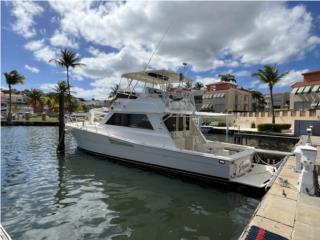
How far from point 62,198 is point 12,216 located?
1.42 meters

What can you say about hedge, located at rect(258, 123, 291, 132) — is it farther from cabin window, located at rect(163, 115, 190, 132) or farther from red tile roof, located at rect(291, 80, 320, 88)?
cabin window, located at rect(163, 115, 190, 132)

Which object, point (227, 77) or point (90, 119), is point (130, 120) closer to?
point (90, 119)

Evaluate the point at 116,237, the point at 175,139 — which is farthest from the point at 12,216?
the point at 175,139

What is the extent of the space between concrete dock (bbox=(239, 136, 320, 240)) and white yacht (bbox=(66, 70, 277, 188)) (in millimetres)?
2295

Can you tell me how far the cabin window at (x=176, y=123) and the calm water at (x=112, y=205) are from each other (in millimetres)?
2209

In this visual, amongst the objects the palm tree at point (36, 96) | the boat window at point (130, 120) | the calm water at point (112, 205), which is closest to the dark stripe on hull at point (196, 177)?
the calm water at point (112, 205)

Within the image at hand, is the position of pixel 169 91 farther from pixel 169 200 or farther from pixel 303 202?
pixel 303 202

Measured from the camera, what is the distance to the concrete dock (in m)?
3.93

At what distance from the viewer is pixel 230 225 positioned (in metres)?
5.79

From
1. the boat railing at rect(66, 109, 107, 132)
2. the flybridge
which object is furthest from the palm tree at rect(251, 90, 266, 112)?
the flybridge

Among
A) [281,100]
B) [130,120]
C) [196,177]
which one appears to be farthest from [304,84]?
[196,177]

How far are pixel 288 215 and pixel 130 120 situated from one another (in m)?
7.93

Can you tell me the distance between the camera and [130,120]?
11.3 meters

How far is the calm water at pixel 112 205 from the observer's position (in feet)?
17.8
